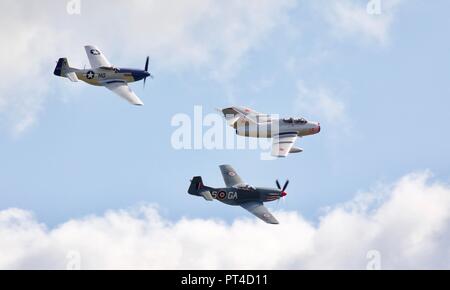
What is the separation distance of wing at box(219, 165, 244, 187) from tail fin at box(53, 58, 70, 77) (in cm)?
2171

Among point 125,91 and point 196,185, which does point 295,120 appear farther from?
point 125,91

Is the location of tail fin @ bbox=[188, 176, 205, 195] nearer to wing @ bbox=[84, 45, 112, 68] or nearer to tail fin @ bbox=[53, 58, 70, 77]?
tail fin @ bbox=[53, 58, 70, 77]

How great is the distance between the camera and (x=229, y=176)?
3317 inches

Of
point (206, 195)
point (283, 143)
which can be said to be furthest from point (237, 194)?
point (283, 143)

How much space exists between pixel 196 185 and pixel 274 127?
13226 millimetres

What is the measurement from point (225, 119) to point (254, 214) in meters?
18.0

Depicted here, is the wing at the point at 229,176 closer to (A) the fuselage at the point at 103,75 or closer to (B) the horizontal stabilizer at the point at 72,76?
(A) the fuselage at the point at 103,75

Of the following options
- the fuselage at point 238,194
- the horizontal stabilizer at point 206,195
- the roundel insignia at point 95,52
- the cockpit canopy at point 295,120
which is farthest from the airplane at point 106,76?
the fuselage at point 238,194

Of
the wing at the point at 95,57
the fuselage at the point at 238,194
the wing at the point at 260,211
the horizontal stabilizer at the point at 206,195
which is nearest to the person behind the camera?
the wing at the point at 260,211

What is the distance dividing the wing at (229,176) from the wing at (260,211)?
13.6 feet

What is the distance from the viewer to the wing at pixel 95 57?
9875 centimetres

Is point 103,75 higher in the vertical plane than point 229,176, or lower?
higher

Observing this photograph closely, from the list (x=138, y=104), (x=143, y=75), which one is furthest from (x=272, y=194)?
(x=143, y=75)

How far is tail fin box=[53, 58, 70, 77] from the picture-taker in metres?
93.0
